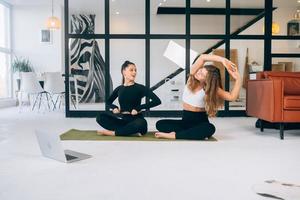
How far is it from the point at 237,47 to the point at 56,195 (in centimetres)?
543

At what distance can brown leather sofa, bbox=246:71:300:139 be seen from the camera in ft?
13.0

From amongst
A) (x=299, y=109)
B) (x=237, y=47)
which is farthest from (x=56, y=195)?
(x=237, y=47)

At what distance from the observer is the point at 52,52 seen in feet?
33.3

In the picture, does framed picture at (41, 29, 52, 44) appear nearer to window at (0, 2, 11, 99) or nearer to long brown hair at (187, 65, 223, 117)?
window at (0, 2, 11, 99)

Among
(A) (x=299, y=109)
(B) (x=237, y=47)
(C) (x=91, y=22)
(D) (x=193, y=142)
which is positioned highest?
(C) (x=91, y=22)

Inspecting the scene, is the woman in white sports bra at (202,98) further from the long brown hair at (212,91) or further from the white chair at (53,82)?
the white chair at (53,82)

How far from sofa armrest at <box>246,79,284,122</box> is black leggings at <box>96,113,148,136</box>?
4.70 ft

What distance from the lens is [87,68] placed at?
6.59m

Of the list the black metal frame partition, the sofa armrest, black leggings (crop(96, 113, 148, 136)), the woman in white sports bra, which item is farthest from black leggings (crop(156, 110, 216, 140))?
the black metal frame partition

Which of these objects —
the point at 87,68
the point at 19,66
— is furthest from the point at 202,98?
the point at 19,66

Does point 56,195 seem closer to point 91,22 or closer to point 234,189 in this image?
point 234,189

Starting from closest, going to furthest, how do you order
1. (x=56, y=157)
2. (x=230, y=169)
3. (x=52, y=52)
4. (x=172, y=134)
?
(x=230, y=169)
(x=56, y=157)
(x=172, y=134)
(x=52, y=52)

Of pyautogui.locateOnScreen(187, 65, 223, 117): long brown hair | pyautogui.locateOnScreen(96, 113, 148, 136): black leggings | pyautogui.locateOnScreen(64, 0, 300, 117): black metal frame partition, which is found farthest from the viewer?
pyautogui.locateOnScreen(64, 0, 300, 117): black metal frame partition

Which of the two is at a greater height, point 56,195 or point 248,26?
point 248,26
